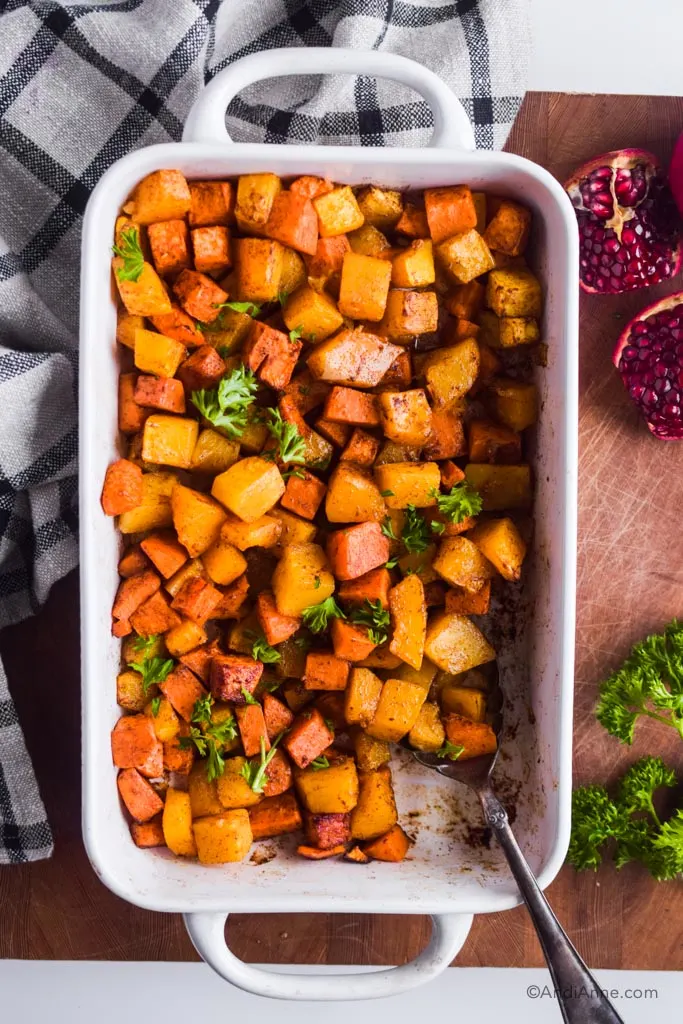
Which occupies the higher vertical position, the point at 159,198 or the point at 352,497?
the point at 159,198

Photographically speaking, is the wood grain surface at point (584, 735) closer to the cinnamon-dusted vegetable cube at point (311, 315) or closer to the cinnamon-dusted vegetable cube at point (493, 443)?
the cinnamon-dusted vegetable cube at point (493, 443)

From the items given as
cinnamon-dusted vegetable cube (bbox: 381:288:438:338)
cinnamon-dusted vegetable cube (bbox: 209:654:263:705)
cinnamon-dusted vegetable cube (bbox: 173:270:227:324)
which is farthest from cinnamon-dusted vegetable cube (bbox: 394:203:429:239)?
cinnamon-dusted vegetable cube (bbox: 209:654:263:705)

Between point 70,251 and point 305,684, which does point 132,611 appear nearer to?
point 305,684

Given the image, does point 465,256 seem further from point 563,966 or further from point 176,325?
point 563,966

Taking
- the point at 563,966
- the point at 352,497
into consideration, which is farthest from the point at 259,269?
the point at 563,966

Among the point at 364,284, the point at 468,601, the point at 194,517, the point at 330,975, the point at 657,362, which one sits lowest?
the point at 330,975

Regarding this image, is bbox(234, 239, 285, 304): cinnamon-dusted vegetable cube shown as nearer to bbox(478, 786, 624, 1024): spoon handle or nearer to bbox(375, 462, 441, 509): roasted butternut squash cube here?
bbox(375, 462, 441, 509): roasted butternut squash cube

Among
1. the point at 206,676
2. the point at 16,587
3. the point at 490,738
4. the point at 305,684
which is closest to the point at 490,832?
the point at 490,738
